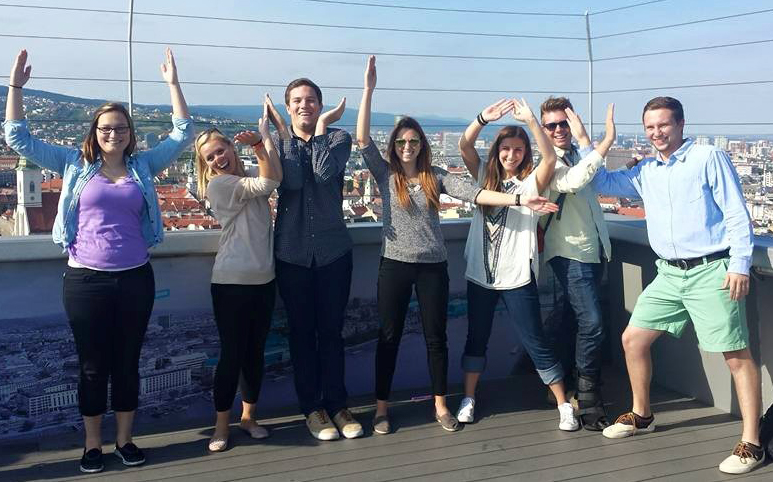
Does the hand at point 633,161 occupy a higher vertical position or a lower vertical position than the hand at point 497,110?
lower

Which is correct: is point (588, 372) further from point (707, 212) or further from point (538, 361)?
point (707, 212)

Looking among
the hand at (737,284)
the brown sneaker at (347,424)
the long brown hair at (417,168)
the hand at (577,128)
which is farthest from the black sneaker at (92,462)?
the hand at (737,284)

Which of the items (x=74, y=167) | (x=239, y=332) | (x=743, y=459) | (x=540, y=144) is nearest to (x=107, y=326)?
(x=239, y=332)

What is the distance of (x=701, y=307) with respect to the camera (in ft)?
11.1

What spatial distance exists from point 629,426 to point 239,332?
1.89 m

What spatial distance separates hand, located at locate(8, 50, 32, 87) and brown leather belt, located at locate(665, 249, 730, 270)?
2903mm

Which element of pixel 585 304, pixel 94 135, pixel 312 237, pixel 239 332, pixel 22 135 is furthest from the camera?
pixel 585 304

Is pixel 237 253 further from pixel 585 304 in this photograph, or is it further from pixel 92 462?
pixel 585 304

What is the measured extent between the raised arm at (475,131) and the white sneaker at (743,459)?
1.70 m

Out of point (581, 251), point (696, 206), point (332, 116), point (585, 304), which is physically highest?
point (332, 116)

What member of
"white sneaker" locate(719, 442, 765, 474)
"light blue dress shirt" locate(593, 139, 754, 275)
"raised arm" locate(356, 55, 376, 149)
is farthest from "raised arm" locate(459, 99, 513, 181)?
"white sneaker" locate(719, 442, 765, 474)

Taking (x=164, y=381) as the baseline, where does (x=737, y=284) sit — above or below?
above

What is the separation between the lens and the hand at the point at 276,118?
360 centimetres

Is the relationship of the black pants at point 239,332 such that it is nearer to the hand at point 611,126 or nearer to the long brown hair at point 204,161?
the long brown hair at point 204,161
